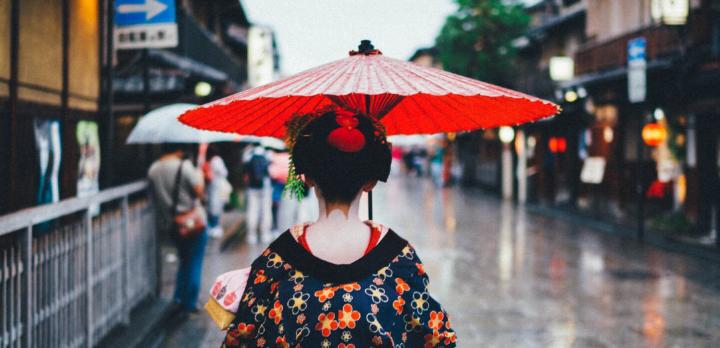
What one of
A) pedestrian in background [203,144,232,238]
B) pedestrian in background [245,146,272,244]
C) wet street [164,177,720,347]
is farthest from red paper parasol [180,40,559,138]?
pedestrian in background [245,146,272,244]

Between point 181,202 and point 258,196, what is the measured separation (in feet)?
19.1

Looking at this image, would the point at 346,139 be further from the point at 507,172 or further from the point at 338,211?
the point at 507,172

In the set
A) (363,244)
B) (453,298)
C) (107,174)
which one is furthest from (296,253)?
(453,298)

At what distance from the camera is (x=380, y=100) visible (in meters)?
3.22

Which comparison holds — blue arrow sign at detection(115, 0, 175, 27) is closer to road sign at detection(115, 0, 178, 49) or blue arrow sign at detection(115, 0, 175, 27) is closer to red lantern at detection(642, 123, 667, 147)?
road sign at detection(115, 0, 178, 49)

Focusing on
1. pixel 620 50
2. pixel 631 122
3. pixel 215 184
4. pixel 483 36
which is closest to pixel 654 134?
pixel 620 50

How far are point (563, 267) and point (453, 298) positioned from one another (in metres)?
3.25

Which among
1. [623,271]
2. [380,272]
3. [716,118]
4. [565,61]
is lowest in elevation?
[623,271]

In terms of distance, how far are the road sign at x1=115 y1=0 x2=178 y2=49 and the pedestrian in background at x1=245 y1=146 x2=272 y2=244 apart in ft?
17.2

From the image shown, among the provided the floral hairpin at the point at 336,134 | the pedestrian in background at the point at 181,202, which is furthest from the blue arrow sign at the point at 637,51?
the floral hairpin at the point at 336,134

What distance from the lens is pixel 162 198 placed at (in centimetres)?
685

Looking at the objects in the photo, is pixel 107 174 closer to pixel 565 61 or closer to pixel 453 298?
pixel 453 298

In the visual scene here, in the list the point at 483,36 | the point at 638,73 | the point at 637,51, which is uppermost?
the point at 483,36

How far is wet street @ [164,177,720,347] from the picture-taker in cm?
664
